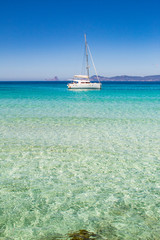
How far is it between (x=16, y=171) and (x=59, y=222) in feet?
7.68

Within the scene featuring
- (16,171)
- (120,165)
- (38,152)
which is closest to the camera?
(16,171)

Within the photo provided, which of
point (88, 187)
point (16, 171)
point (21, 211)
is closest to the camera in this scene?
point (21, 211)

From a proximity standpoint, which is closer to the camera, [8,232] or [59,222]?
[8,232]

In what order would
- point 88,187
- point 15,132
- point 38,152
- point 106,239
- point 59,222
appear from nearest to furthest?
point 106,239 → point 59,222 → point 88,187 → point 38,152 → point 15,132

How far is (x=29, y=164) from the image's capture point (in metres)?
5.93

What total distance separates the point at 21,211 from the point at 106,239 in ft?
5.30

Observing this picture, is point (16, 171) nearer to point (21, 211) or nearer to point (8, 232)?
point (21, 211)

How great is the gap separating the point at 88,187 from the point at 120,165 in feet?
5.33

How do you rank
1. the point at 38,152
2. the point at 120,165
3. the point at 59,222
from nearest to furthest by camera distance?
the point at 59,222 → the point at 120,165 → the point at 38,152

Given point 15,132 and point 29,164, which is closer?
point 29,164

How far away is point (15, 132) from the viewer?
9555mm

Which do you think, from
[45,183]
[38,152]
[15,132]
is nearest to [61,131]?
[15,132]

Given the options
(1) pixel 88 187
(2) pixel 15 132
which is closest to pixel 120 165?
(1) pixel 88 187

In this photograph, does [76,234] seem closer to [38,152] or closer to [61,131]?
[38,152]
